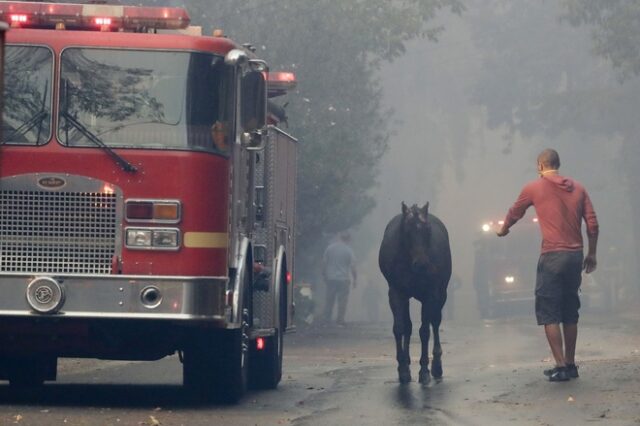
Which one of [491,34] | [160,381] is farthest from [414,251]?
[491,34]

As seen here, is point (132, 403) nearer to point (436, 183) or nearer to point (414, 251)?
point (414, 251)

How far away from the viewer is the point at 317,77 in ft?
112

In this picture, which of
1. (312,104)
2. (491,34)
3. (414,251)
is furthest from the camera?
(491,34)

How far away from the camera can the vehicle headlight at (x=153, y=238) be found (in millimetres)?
11711

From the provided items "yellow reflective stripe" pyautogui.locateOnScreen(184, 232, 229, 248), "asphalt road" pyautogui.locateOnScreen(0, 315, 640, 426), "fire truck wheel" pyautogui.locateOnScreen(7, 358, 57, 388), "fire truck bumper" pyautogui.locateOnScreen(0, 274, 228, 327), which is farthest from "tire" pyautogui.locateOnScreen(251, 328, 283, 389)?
"fire truck bumper" pyautogui.locateOnScreen(0, 274, 228, 327)

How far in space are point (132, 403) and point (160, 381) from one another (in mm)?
3224

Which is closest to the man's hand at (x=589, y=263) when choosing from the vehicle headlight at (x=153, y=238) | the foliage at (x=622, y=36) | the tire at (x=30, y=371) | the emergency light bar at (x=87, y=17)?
the vehicle headlight at (x=153, y=238)

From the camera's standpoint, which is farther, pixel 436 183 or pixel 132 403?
pixel 436 183

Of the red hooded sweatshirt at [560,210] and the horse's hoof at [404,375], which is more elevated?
the red hooded sweatshirt at [560,210]

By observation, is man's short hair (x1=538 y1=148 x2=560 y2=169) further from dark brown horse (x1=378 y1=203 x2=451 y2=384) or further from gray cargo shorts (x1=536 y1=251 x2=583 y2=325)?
dark brown horse (x1=378 y1=203 x2=451 y2=384)

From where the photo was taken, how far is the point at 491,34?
6438 cm

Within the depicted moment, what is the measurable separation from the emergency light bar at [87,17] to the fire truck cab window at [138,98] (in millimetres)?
260

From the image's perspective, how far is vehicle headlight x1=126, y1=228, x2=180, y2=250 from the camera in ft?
38.4

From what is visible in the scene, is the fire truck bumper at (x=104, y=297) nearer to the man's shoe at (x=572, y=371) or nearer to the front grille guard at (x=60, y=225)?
the front grille guard at (x=60, y=225)
